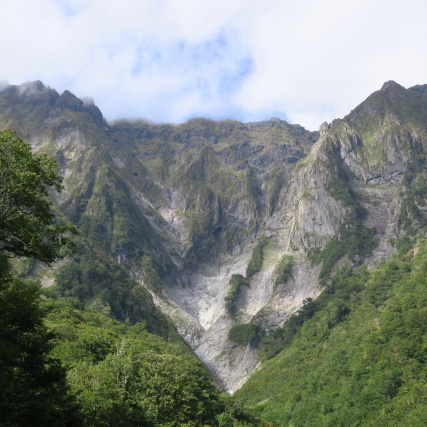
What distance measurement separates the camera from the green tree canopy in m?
27.7

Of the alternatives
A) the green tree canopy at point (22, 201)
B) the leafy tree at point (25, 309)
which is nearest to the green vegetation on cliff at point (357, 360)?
the leafy tree at point (25, 309)

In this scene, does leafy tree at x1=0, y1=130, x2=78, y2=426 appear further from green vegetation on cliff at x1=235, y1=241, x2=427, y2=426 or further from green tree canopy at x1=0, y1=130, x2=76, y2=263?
green vegetation on cliff at x1=235, y1=241, x2=427, y2=426

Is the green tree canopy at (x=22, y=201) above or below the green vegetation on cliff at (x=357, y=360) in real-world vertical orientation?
above

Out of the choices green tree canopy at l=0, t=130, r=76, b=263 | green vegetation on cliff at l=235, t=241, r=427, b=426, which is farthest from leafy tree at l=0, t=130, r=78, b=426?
green vegetation on cliff at l=235, t=241, r=427, b=426

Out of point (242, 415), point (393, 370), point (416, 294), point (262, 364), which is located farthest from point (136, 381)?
point (262, 364)

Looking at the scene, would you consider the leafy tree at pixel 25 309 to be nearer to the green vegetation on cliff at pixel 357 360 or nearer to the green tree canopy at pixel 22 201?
the green tree canopy at pixel 22 201

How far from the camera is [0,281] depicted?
25.1 m

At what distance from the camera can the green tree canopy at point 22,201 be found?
27656mm

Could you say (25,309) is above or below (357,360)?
above

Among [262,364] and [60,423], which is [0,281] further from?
[262,364]

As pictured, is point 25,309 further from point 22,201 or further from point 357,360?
point 357,360

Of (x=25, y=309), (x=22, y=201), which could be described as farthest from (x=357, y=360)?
(x=22, y=201)

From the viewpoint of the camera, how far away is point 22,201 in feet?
94.8

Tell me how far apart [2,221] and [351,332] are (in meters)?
149
